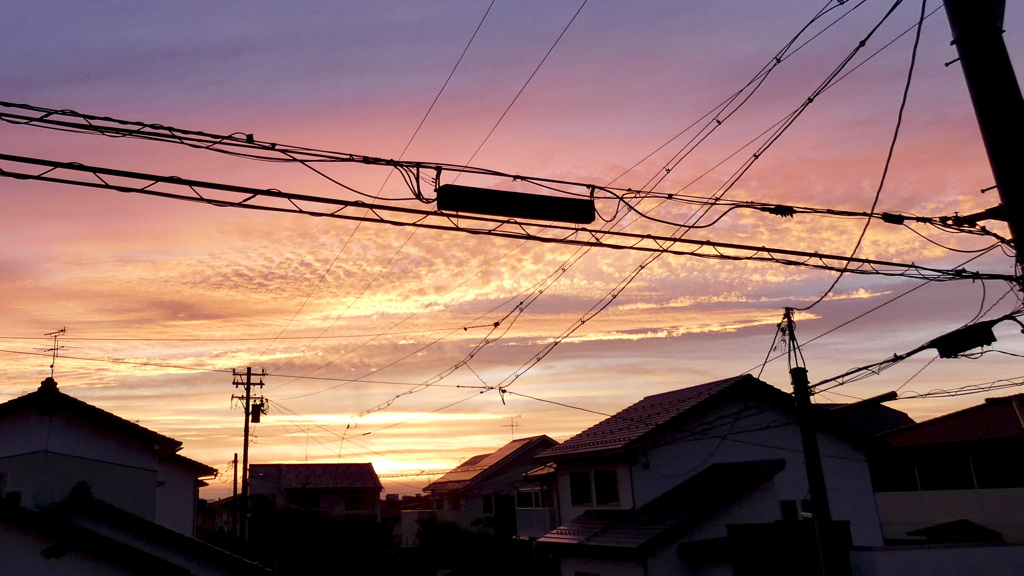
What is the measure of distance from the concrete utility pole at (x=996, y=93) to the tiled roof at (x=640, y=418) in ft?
59.5

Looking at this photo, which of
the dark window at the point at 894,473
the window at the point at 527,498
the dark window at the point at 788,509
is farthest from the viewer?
the window at the point at 527,498

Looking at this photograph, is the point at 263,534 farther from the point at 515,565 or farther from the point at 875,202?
the point at 875,202

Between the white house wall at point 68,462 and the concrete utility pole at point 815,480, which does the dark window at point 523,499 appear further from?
the concrete utility pole at point 815,480

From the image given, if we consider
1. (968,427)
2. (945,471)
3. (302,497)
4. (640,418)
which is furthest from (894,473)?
(302,497)

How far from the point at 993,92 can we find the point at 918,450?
24447 mm

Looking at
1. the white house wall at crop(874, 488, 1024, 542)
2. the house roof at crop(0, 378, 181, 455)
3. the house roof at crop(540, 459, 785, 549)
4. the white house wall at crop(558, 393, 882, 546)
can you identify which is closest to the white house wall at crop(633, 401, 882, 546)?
the white house wall at crop(558, 393, 882, 546)

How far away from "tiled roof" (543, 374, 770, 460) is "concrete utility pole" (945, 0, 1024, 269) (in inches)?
715

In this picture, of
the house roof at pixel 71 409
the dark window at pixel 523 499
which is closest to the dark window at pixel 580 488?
the dark window at pixel 523 499

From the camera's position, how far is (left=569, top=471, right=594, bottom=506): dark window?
28.7 metres

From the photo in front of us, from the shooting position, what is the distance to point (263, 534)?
49.8 meters

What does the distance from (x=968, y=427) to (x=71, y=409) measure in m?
32.9

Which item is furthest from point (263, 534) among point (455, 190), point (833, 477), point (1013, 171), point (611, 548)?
point (1013, 171)

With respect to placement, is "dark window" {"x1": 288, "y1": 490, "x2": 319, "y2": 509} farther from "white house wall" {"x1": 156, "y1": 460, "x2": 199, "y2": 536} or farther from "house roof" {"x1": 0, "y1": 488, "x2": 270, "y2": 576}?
"house roof" {"x1": 0, "y1": 488, "x2": 270, "y2": 576}

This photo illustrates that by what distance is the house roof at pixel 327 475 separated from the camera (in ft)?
235
